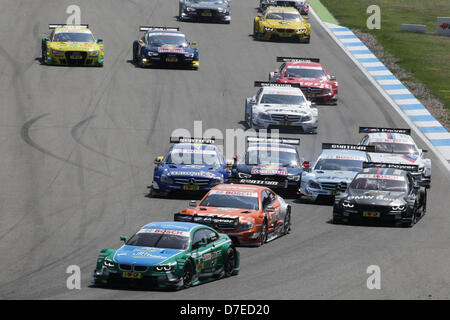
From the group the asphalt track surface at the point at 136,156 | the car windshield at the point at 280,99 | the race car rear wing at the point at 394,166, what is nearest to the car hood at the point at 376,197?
the asphalt track surface at the point at 136,156

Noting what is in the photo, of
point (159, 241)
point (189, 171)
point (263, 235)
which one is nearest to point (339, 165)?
point (189, 171)

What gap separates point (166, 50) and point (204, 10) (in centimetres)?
981

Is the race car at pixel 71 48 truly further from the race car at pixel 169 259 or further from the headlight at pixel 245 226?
the race car at pixel 169 259

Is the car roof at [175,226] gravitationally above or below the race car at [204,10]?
below

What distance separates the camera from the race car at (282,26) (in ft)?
151

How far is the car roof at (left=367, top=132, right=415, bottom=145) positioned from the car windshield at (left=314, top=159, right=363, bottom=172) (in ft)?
10.9

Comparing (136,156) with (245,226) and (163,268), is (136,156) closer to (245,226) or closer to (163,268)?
(245,226)

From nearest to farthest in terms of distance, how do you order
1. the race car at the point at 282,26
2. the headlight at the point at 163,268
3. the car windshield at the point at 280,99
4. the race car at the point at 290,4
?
the headlight at the point at 163,268 → the car windshield at the point at 280,99 → the race car at the point at 282,26 → the race car at the point at 290,4

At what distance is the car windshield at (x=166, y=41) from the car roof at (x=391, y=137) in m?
11.5

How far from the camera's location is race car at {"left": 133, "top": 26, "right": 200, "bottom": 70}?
3981 centimetres

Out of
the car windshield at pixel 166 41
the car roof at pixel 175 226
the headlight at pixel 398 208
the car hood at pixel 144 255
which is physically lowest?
the headlight at pixel 398 208

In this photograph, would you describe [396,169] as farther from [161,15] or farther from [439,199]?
[161,15]
